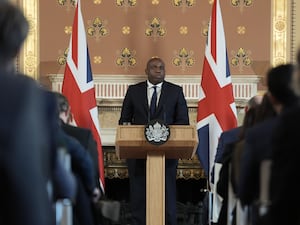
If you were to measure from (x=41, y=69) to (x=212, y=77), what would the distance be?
6.38ft

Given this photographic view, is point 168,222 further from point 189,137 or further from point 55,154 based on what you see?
point 55,154

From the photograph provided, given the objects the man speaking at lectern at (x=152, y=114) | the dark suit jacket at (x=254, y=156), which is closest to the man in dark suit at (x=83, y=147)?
the dark suit jacket at (x=254, y=156)

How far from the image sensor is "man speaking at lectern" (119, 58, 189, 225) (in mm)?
6656

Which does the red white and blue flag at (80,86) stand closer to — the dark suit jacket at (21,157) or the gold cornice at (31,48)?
the gold cornice at (31,48)

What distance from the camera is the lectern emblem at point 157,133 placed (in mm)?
6078

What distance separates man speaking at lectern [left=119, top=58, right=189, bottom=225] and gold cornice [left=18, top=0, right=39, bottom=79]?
167 cm

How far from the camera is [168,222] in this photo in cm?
660

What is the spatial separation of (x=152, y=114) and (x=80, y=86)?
2.68ft

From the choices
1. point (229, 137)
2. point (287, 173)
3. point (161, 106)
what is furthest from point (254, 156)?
point (161, 106)

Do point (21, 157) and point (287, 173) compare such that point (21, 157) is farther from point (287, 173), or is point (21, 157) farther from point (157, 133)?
point (157, 133)

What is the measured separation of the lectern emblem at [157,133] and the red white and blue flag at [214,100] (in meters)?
0.81

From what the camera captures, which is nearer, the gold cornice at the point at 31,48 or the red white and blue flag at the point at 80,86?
the red white and blue flag at the point at 80,86

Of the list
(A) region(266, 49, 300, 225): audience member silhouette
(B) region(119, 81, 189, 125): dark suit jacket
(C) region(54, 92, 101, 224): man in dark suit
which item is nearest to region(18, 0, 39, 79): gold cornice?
(B) region(119, 81, 189, 125): dark suit jacket

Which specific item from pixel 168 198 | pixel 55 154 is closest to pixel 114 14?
pixel 168 198
